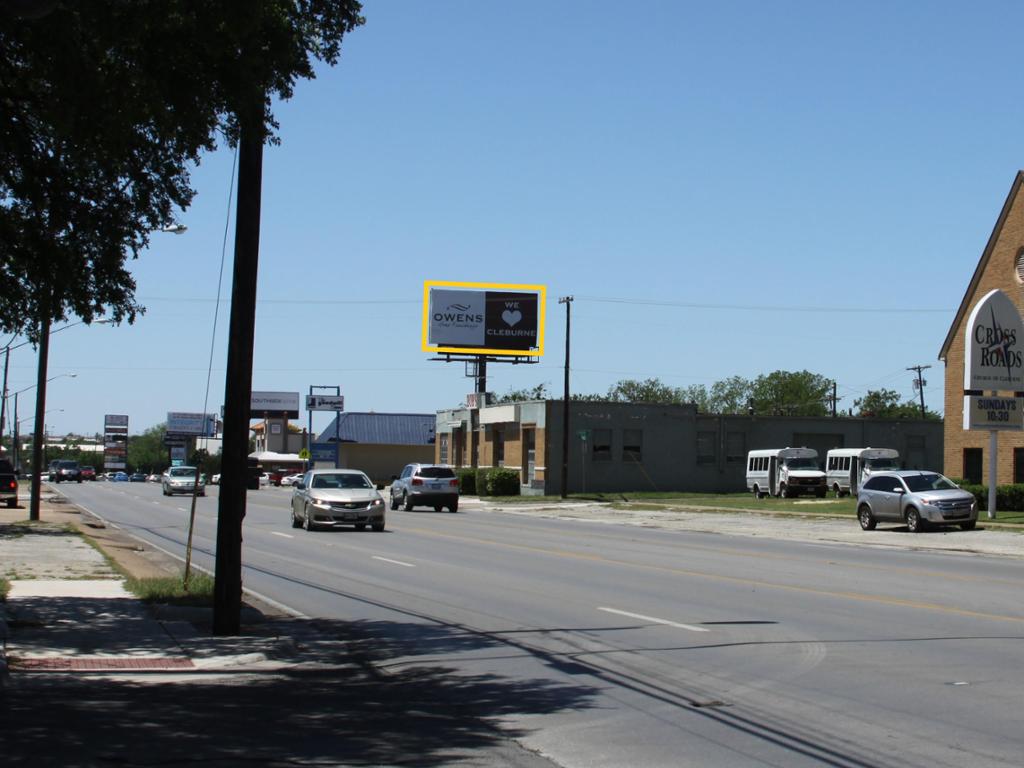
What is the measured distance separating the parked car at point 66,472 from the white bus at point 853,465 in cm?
7451

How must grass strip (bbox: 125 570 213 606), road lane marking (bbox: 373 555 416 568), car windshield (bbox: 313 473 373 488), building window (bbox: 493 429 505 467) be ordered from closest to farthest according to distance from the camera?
grass strip (bbox: 125 570 213 606) < road lane marking (bbox: 373 555 416 568) < car windshield (bbox: 313 473 373 488) < building window (bbox: 493 429 505 467)

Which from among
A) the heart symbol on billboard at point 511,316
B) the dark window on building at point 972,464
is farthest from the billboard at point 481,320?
the dark window on building at point 972,464

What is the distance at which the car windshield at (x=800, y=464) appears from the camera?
56.3m

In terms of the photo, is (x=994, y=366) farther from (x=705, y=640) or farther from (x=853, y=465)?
(x=705, y=640)

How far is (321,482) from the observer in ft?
112

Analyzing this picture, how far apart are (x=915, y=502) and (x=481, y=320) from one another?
4790cm

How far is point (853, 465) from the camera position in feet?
179

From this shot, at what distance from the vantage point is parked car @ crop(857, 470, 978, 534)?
32.2 meters

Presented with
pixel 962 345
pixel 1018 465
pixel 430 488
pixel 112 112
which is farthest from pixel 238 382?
pixel 962 345

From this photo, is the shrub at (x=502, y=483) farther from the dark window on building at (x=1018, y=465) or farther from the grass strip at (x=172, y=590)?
the grass strip at (x=172, y=590)

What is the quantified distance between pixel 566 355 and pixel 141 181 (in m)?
44.9

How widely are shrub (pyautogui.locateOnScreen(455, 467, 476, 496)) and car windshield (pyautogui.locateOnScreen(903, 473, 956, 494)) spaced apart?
37825 mm

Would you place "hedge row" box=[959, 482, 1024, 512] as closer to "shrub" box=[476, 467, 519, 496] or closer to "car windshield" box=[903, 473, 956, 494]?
"car windshield" box=[903, 473, 956, 494]

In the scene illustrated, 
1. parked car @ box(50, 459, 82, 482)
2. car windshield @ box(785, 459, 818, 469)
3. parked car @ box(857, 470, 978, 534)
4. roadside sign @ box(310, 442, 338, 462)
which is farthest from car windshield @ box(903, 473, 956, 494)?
parked car @ box(50, 459, 82, 482)
